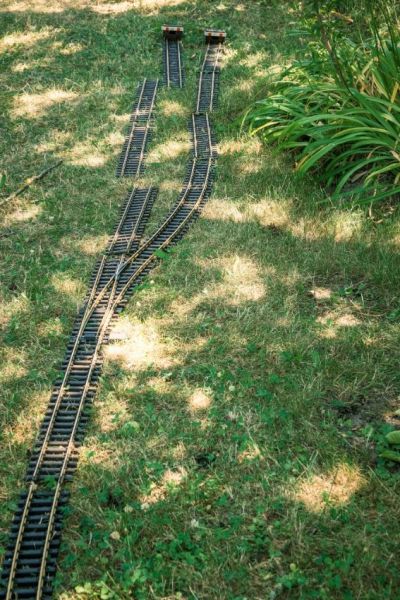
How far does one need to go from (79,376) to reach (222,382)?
3.93ft

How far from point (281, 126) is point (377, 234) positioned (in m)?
2.48

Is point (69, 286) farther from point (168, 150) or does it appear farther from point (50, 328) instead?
point (168, 150)

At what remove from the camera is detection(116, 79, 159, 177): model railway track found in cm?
798

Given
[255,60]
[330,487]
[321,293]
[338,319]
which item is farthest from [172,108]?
[330,487]

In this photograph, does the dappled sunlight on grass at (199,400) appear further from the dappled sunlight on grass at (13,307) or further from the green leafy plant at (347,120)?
the green leafy plant at (347,120)

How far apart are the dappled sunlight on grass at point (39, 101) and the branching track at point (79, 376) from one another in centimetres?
196

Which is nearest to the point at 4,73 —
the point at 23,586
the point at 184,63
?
the point at 184,63

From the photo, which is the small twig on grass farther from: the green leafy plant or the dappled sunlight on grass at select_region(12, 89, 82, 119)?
the green leafy plant

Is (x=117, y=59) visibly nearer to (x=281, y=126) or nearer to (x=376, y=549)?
(x=281, y=126)

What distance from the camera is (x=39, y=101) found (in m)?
9.94

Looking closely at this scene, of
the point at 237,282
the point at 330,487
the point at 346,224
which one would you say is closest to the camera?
the point at 330,487

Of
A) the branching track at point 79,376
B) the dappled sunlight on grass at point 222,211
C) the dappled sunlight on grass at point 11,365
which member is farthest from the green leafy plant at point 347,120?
the dappled sunlight on grass at point 11,365

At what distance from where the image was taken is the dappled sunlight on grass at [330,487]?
3668mm

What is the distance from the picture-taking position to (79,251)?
6.42m
